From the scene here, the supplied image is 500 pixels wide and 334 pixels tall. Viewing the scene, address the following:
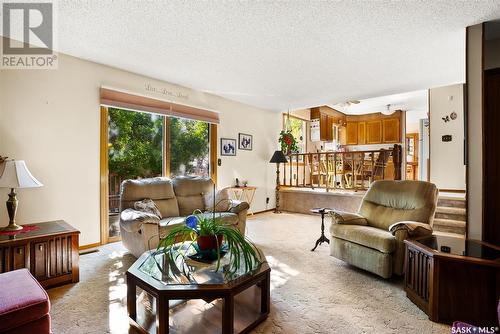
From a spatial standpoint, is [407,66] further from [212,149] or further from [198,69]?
[212,149]

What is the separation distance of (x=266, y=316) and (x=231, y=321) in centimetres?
47

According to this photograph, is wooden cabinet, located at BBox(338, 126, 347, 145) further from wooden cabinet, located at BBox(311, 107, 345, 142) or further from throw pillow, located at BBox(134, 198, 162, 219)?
throw pillow, located at BBox(134, 198, 162, 219)

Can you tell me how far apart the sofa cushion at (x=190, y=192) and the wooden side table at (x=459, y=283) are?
111 inches

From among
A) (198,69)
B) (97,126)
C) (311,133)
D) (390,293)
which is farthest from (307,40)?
(311,133)

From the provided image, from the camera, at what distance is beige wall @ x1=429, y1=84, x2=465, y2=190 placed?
5055mm

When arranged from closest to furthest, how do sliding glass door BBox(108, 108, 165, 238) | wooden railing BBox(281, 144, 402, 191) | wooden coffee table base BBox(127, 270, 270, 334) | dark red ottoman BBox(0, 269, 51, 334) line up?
dark red ottoman BBox(0, 269, 51, 334) < wooden coffee table base BBox(127, 270, 270, 334) < sliding glass door BBox(108, 108, 165, 238) < wooden railing BBox(281, 144, 402, 191)

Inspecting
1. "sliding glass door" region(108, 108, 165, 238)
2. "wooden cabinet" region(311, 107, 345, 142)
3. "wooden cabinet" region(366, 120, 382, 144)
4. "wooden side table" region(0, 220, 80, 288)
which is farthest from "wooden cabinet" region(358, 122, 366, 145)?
"wooden side table" region(0, 220, 80, 288)

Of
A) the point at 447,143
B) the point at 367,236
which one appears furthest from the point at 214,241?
the point at 447,143

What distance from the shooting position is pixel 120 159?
3842 mm

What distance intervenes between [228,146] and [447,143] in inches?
174

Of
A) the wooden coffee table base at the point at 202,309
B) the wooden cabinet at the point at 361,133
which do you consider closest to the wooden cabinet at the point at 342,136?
the wooden cabinet at the point at 361,133

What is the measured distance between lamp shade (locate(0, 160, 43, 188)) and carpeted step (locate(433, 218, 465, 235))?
18.6ft

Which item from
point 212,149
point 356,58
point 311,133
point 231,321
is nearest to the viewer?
point 231,321

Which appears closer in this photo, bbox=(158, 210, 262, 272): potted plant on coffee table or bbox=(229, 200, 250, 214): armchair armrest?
bbox=(158, 210, 262, 272): potted plant on coffee table
